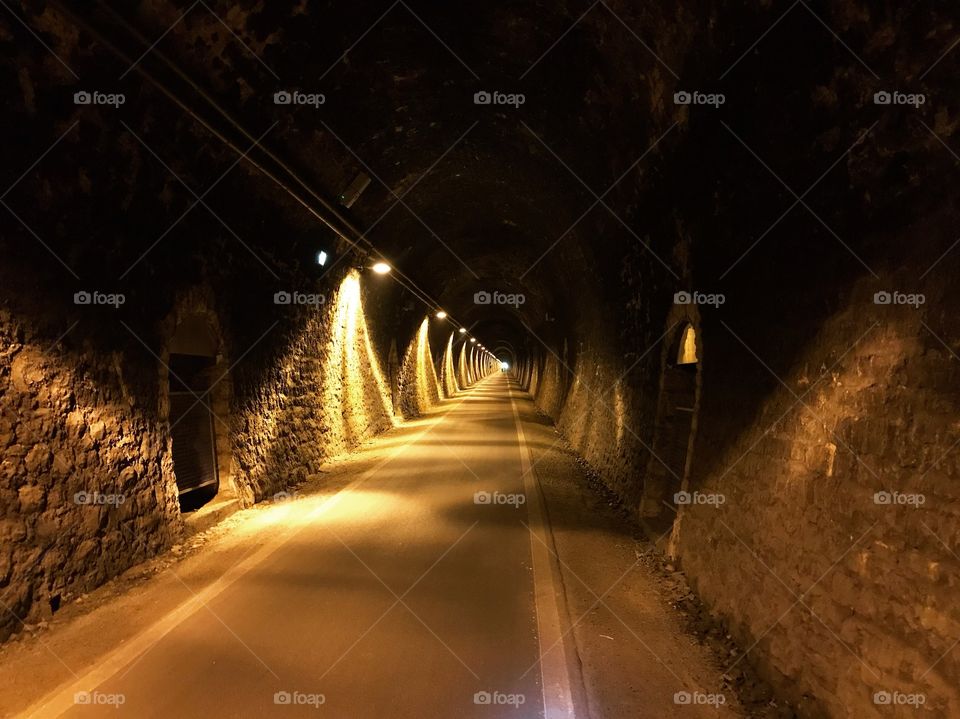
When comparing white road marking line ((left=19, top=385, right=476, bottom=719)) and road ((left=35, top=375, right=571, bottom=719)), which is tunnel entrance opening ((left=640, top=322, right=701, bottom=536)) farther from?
white road marking line ((left=19, top=385, right=476, bottom=719))

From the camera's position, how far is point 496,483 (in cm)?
1048

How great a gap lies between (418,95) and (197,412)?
5377 mm

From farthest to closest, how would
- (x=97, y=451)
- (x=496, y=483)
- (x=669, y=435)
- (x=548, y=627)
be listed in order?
(x=496, y=483) < (x=669, y=435) < (x=97, y=451) < (x=548, y=627)

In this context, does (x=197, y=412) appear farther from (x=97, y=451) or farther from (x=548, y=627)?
(x=548, y=627)

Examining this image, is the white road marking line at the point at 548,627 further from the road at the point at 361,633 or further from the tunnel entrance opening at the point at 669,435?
the tunnel entrance opening at the point at 669,435

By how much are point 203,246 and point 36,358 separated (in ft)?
9.42

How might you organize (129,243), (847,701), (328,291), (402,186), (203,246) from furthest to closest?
(328,291) → (402,186) → (203,246) → (129,243) → (847,701)

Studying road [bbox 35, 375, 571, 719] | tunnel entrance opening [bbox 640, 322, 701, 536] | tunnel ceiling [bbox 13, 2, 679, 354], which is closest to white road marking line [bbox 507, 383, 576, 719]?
road [bbox 35, 375, 571, 719]

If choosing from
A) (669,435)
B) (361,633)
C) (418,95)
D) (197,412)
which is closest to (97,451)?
(197,412)

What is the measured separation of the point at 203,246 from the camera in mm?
7254

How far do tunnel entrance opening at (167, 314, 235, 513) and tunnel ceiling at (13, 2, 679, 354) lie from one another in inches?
80.4

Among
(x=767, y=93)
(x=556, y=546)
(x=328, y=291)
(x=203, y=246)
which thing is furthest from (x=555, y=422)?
(x=767, y=93)

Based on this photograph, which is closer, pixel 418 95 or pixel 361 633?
pixel 361 633

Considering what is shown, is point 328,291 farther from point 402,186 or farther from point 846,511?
point 846,511
